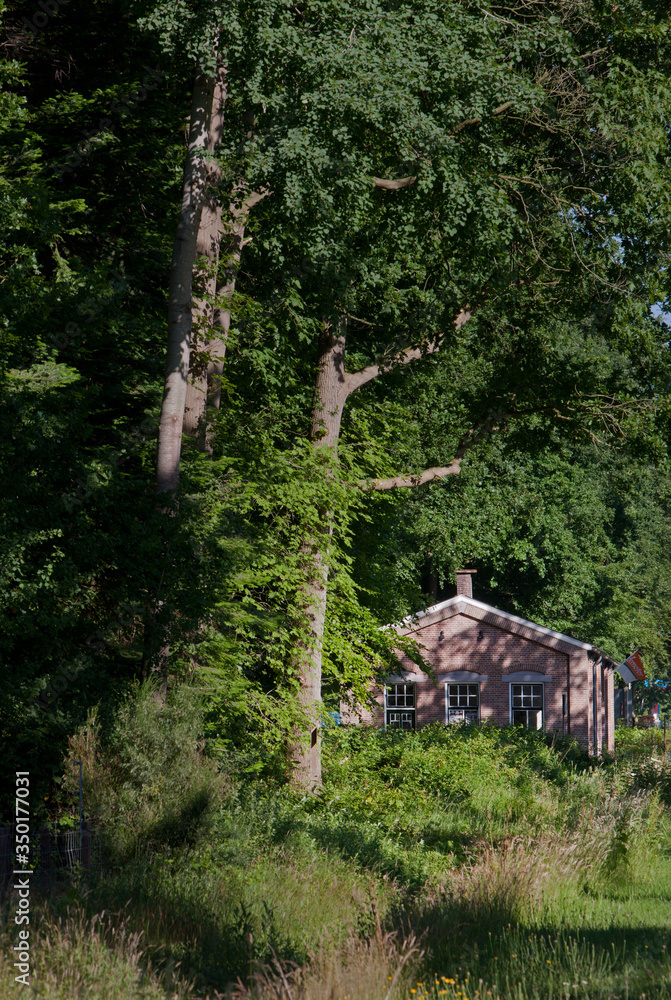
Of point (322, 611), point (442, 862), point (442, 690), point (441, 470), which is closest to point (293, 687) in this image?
point (322, 611)

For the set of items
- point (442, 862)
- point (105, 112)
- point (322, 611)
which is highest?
point (105, 112)

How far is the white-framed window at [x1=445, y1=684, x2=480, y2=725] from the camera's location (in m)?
33.6

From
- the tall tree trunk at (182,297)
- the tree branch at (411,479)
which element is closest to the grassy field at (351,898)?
the tall tree trunk at (182,297)

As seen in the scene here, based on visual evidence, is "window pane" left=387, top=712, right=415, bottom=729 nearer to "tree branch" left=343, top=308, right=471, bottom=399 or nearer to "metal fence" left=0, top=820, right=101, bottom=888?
"tree branch" left=343, top=308, right=471, bottom=399

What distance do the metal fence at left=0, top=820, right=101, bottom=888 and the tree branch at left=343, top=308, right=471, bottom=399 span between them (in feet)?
33.4

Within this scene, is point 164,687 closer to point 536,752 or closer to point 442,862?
point 442,862

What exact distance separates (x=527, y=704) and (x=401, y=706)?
455 cm

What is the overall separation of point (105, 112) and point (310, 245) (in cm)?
438

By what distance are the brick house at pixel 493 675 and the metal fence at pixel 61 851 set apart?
2424cm

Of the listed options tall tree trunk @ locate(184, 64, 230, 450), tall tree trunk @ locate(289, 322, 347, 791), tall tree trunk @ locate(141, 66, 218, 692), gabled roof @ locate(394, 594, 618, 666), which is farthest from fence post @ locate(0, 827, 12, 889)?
gabled roof @ locate(394, 594, 618, 666)

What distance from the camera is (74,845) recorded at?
369 inches

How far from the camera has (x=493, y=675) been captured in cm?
3344

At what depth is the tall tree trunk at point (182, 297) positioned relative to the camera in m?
12.2

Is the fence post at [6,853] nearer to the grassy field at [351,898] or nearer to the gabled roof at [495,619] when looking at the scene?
the grassy field at [351,898]
